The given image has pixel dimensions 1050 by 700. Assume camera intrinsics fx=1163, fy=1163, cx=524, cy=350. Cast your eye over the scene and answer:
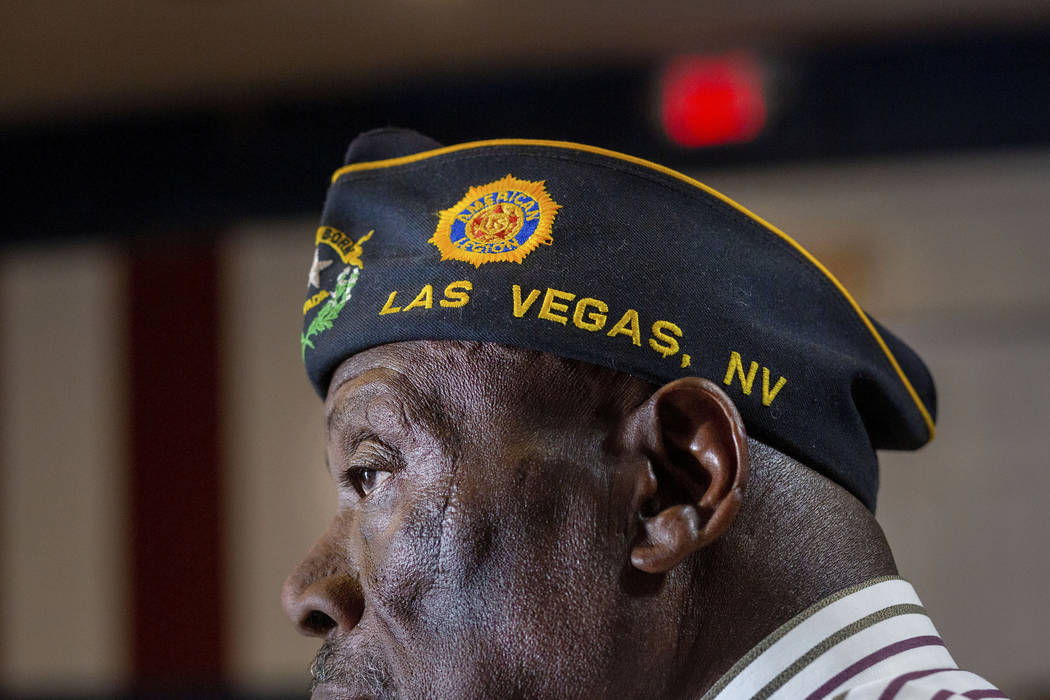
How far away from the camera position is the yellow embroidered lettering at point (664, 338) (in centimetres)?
89

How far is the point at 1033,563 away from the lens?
3424 millimetres

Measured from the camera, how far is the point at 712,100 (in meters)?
3.73

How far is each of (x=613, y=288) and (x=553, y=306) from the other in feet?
0.16

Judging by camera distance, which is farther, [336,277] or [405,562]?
[336,277]

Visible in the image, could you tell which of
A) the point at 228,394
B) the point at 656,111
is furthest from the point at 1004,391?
the point at 228,394

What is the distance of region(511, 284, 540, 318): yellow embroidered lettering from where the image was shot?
0.88 m

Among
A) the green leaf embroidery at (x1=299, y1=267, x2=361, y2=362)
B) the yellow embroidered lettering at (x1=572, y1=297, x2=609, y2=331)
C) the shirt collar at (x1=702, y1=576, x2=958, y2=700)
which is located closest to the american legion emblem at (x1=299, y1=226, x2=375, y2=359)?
the green leaf embroidery at (x1=299, y1=267, x2=361, y2=362)

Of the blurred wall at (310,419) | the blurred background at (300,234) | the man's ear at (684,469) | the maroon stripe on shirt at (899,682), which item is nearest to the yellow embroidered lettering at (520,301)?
the man's ear at (684,469)

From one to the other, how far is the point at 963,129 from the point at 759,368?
3.00 m

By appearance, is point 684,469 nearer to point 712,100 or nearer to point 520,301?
point 520,301

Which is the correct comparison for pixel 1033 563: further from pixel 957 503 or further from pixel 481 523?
pixel 481 523

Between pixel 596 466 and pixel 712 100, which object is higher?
pixel 712 100

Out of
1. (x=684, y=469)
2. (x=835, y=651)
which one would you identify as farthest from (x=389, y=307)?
(x=835, y=651)

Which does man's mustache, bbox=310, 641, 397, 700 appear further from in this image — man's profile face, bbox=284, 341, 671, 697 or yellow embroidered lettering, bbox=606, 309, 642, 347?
yellow embroidered lettering, bbox=606, 309, 642, 347
